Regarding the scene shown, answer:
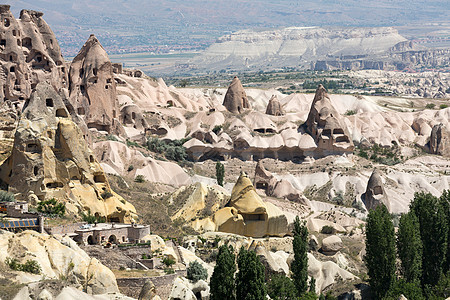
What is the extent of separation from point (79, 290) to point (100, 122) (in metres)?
59.5

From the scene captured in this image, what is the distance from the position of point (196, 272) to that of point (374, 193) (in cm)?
5261

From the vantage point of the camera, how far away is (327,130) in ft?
385

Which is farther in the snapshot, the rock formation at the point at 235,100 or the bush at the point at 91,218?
the rock formation at the point at 235,100

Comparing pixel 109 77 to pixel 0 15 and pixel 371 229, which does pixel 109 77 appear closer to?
pixel 0 15

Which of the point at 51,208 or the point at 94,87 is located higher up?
the point at 51,208

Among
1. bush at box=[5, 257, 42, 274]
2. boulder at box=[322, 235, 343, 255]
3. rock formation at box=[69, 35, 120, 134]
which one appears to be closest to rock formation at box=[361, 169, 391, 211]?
rock formation at box=[69, 35, 120, 134]

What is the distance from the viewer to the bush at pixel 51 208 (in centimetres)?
5266

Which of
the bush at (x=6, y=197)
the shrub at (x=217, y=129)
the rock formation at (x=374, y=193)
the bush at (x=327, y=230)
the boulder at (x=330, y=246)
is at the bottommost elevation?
the rock formation at (x=374, y=193)

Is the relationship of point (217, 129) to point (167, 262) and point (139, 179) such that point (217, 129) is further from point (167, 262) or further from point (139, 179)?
point (167, 262)

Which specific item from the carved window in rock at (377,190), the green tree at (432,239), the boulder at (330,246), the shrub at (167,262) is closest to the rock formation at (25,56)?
the boulder at (330,246)

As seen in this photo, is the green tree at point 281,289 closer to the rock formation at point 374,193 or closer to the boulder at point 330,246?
the boulder at point 330,246

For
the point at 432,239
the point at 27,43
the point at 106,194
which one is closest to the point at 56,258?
the point at 106,194

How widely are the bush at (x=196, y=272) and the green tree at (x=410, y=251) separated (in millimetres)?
16477

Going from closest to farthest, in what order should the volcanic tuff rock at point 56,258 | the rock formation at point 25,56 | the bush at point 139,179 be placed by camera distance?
1. the volcanic tuff rock at point 56,258
2. the bush at point 139,179
3. the rock formation at point 25,56
